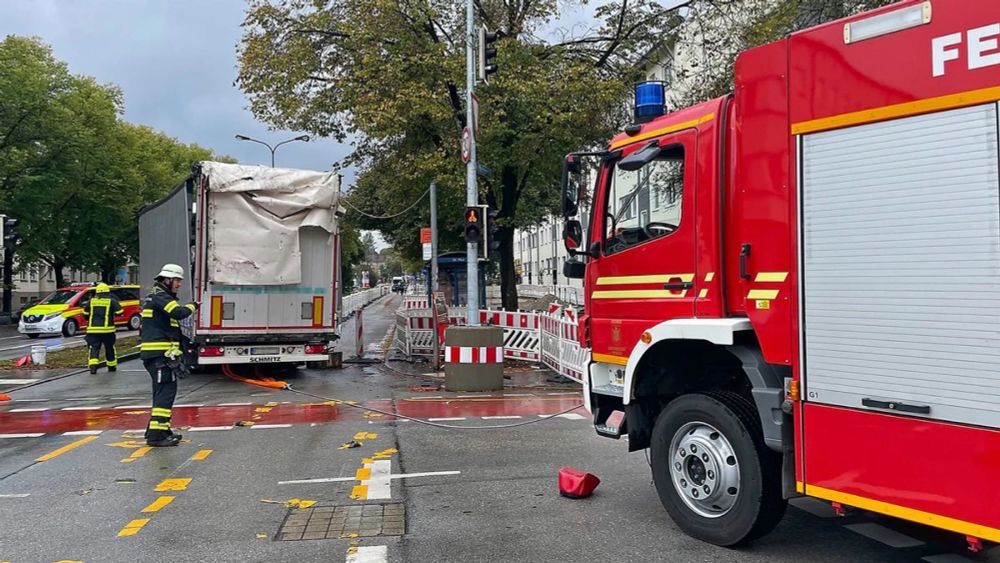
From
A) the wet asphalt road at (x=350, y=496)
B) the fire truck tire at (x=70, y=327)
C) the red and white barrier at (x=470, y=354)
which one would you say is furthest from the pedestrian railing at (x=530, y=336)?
the fire truck tire at (x=70, y=327)

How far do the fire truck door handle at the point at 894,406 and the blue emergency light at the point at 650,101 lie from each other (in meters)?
2.62

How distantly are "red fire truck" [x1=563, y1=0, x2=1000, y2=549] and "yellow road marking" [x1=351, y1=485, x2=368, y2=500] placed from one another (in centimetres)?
208

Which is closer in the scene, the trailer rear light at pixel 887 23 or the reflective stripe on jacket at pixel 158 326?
the trailer rear light at pixel 887 23

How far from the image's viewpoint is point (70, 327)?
26.1 metres

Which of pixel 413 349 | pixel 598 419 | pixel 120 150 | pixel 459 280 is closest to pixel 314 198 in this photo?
pixel 413 349

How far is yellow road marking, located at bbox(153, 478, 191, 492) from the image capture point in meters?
6.03

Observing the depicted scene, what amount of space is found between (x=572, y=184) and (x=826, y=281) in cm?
210

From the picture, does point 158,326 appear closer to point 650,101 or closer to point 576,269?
point 576,269

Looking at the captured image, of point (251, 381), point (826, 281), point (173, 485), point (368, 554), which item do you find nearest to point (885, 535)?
point (826, 281)

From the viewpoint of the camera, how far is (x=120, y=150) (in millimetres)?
37719

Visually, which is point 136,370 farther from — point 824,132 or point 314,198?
point 824,132

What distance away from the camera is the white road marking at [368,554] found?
4.34 meters

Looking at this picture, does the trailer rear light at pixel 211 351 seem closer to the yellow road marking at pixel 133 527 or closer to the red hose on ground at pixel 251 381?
the red hose on ground at pixel 251 381

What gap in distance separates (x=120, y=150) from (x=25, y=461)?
1375 inches
